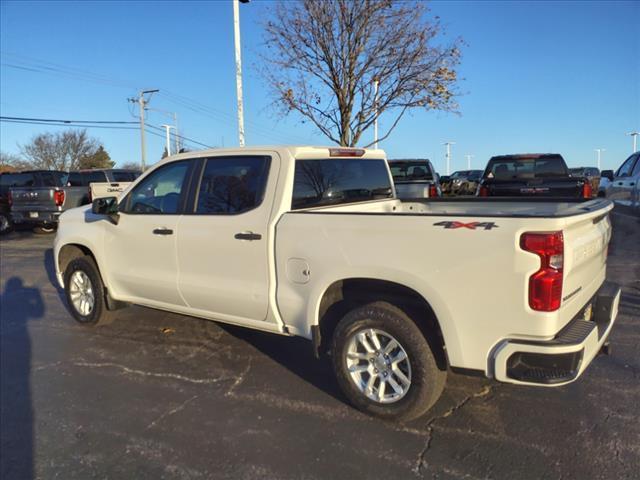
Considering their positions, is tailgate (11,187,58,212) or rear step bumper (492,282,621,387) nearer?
A: rear step bumper (492,282,621,387)

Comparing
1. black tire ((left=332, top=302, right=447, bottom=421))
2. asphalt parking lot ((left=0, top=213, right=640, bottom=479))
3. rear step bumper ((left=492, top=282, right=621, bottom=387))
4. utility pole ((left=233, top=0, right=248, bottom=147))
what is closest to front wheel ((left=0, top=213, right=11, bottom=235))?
utility pole ((left=233, top=0, right=248, bottom=147))

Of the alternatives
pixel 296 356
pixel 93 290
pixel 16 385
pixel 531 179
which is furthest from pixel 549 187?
pixel 16 385

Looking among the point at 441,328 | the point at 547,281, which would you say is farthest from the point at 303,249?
the point at 547,281

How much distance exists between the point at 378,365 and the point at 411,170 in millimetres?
10161

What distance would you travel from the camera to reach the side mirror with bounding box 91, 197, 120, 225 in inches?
194

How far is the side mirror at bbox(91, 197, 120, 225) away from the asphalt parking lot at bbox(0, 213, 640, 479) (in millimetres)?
1285

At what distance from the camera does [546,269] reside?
2.70 m

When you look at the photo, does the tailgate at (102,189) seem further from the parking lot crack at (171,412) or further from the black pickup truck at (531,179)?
the parking lot crack at (171,412)

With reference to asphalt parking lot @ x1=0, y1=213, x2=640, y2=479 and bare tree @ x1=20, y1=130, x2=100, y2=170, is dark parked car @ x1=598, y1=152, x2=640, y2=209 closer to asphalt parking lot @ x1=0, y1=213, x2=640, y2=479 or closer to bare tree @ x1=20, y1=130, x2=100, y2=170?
asphalt parking lot @ x1=0, y1=213, x2=640, y2=479

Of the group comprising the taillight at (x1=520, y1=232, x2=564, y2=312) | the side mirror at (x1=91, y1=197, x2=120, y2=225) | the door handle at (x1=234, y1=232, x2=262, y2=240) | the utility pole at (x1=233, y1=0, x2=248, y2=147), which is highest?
the utility pole at (x1=233, y1=0, x2=248, y2=147)

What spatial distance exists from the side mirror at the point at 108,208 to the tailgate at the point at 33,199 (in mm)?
9855

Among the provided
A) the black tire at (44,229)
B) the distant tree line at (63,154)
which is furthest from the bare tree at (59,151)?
the black tire at (44,229)

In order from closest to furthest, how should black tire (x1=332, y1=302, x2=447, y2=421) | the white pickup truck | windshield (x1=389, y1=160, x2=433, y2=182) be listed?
the white pickup truck
black tire (x1=332, y1=302, x2=447, y2=421)
windshield (x1=389, y1=160, x2=433, y2=182)

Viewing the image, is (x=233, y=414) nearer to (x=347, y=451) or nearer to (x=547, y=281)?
(x=347, y=451)
